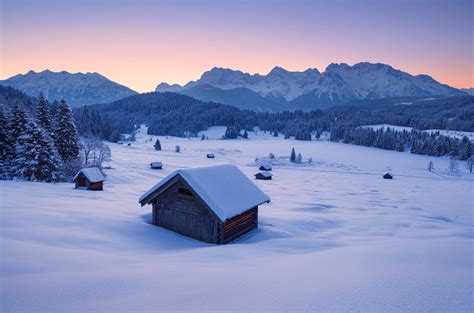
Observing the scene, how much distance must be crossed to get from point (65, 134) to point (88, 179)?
15009 mm

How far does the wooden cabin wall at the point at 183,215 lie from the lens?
14.3 metres

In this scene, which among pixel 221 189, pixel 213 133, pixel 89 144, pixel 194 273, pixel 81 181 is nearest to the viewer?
pixel 194 273

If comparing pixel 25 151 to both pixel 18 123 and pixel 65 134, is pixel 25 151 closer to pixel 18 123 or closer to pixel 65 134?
pixel 18 123

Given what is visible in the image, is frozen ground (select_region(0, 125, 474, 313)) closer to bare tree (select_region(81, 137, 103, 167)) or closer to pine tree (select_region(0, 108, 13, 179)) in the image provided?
pine tree (select_region(0, 108, 13, 179))

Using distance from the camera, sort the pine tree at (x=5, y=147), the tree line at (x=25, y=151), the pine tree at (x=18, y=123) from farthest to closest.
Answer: the pine tree at (x=18, y=123) → the pine tree at (x=5, y=147) → the tree line at (x=25, y=151)

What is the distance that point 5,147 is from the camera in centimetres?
3167

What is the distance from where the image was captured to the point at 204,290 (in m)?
5.97

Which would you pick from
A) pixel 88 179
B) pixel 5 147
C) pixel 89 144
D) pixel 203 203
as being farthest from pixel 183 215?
pixel 89 144

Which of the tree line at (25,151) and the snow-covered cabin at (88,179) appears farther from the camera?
the tree line at (25,151)

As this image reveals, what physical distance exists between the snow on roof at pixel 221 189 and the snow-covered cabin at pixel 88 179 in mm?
16340

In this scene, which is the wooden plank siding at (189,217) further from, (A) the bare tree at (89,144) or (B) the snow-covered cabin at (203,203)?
(A) the bare tree at (89,144)

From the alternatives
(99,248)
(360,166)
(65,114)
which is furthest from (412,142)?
(99,248)

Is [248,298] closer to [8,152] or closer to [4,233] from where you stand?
[4,233]

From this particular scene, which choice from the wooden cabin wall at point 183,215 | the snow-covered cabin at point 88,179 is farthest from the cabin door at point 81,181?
the wooden cabin wall at point 183,215
